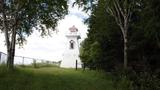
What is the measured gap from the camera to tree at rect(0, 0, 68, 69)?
90.9 ft

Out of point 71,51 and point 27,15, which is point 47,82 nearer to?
point 27,15

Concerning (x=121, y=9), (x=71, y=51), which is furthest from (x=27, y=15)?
(x=71, y=51)

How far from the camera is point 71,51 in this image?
66500 mm

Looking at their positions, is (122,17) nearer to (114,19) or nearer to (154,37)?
(114,19)

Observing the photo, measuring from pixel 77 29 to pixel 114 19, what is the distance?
127 feet

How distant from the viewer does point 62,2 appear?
95.8 feet

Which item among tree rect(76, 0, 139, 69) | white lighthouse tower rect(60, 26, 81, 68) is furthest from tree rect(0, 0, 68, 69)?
white lighthouse tower rect(60, 26, 81, 68)

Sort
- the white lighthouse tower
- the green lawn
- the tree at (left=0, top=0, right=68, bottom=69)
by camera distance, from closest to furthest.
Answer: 1. the green lawn
2. the tree at (left=0, top=0, right=68, bottom=69)
3. the white lighthouse tower

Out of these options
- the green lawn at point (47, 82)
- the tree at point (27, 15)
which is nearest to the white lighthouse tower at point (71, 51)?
the tree at point (27, 15)

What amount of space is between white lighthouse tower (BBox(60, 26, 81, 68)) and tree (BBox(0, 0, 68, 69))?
2987 cm

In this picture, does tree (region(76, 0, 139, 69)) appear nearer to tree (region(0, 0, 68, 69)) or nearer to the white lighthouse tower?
tree (region(0, 0, 68, 69))

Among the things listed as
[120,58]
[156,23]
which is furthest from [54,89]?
[120,58]

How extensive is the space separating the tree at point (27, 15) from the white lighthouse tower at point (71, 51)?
2987cm

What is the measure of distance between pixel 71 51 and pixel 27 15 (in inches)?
1443
